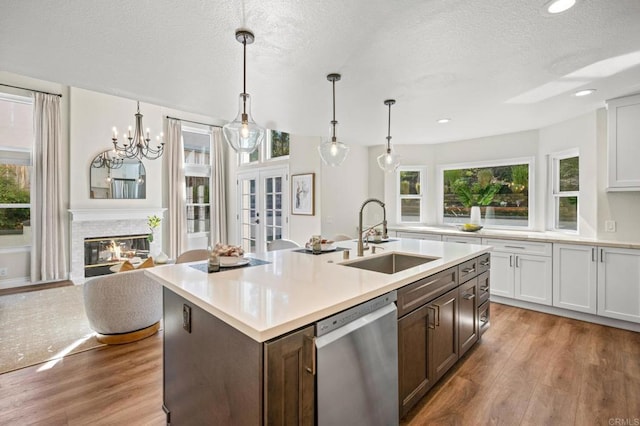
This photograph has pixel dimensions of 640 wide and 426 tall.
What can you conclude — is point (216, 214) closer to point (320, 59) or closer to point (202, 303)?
point (320, 59)

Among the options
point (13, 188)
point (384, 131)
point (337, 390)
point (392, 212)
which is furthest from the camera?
point (392, 212)

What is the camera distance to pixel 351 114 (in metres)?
3.58

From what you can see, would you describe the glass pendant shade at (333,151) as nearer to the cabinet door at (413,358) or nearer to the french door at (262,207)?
the cabinet door at (413,358)

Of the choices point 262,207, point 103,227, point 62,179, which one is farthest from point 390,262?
point 62,179

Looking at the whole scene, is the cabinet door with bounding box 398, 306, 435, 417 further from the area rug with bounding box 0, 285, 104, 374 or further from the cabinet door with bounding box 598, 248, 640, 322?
the area rug with bounding box 0, 285, 104, 374

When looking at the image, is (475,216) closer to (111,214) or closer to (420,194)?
(420,194)

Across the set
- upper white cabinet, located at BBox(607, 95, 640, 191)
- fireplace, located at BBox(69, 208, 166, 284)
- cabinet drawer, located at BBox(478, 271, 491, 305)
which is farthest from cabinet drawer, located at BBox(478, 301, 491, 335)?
fireplace, located at BBox(69, 208, 166, 284)

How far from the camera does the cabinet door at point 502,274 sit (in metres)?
3.94

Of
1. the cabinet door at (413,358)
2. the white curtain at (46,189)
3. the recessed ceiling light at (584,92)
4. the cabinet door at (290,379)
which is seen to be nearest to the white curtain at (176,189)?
the white curtain at (46,189)

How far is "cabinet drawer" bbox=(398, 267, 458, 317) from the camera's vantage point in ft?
5.82

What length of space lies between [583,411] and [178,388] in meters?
2.57

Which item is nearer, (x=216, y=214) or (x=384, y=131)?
(x=384, y=131)

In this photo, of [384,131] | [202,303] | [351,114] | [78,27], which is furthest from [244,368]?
[384,131]

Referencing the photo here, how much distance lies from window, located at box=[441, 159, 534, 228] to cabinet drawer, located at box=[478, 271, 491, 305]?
2.22 metres
